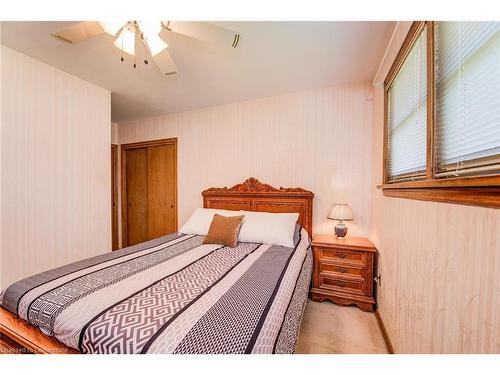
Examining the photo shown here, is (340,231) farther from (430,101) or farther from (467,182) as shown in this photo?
(467,182)

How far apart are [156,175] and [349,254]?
9.93 feet

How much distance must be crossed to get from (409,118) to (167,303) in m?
1.83

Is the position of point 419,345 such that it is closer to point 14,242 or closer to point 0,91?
point 14,242

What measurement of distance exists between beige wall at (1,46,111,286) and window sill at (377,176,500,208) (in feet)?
9.79

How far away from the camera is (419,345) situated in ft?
3.51

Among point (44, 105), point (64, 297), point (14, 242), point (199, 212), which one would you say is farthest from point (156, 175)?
point (64, 297)

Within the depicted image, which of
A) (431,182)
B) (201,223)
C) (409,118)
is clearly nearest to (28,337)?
(201,223)

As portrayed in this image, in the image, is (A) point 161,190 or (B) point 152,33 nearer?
(B) point 152,33

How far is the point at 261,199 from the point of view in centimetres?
266

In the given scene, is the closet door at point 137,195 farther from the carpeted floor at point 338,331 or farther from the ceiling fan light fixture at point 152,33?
the carpeted floor at point 338,331

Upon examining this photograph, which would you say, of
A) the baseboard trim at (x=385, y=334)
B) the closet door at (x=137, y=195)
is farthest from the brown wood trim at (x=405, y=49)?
the closet door at (x=137, y=195)

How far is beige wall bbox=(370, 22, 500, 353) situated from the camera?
638 mm

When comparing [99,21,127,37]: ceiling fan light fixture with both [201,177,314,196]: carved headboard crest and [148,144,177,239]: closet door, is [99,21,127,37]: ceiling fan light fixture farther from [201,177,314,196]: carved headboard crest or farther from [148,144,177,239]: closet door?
[148,144,177,239]: closet door

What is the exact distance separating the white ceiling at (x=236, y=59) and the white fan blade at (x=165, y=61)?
0.19 m
